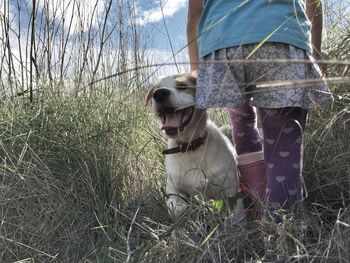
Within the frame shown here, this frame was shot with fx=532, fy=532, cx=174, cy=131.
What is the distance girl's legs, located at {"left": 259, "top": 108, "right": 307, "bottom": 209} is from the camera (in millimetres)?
2014

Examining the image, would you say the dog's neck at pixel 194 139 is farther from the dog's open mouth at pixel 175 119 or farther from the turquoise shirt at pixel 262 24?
the turquoise shirt at pixel 262 24

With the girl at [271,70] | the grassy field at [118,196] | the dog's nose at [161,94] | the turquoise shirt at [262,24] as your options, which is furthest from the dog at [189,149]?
the turquoise shirt at [262,24]

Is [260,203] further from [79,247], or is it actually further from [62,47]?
[62,47]

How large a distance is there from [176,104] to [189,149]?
289mm

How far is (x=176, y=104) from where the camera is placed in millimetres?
2305

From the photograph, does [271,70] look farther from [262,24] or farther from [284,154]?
[284,154]

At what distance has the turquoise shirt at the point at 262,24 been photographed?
1874mm

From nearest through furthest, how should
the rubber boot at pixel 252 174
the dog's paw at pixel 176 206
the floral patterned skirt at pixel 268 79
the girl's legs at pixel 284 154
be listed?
1. the floral patterned skirt at pixel 268 79
2. the girl's legs at pixel 284 154
3. the dog's paw at pixel 176 206
4. the rubber boot at pixel 252 174

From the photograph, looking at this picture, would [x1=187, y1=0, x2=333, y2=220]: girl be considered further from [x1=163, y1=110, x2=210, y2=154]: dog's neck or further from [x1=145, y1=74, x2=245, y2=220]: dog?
[x1=163, y1=110, x2=210, y2=154]: dog's neck

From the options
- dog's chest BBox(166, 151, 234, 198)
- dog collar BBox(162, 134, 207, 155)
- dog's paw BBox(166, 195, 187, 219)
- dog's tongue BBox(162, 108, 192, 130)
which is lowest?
dog's paw BBox(166, 195, 187, 219)

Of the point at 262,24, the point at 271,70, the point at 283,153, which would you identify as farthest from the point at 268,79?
the point at 283,153

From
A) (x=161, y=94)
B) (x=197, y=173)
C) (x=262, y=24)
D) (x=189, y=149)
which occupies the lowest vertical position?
(x=197, y=173)

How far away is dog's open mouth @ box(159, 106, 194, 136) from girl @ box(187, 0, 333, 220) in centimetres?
36

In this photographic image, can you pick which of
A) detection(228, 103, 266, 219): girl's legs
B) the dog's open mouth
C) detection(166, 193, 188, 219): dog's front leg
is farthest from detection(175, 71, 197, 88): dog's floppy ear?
detection(166, 193, 188, 219): dog's front leg
